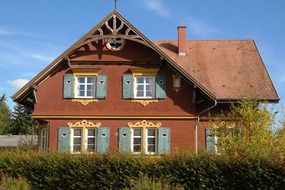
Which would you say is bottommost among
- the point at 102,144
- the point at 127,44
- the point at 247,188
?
the point at 247,188

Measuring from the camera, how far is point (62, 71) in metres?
27.2

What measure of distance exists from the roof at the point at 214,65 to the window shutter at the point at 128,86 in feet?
6.71

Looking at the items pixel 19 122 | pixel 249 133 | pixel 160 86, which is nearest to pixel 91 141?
pixel 160 86

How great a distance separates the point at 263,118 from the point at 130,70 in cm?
767

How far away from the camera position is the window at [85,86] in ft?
88.9

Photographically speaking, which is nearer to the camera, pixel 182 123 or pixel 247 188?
pixel 247 188

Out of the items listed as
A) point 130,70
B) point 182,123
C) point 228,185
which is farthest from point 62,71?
point 228,185

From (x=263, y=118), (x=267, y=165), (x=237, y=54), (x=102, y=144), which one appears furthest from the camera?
(x=237, y=54)

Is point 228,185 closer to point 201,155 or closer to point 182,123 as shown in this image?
point 201,155

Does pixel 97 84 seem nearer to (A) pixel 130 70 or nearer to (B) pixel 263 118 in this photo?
(A) pixel 130 70

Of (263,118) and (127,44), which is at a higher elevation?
(127,44)

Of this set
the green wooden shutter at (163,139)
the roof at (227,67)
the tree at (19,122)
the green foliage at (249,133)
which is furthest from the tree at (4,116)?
the green foliage at (249,133)

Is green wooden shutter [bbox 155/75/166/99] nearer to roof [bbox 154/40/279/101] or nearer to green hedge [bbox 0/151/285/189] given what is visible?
roof [bbox 154/40/279/101]

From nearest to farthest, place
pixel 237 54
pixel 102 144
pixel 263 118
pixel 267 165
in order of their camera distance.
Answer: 1. pixel 267 165
2. pixel 263 118
3. pixel 102 144
4. pixel 237 54
